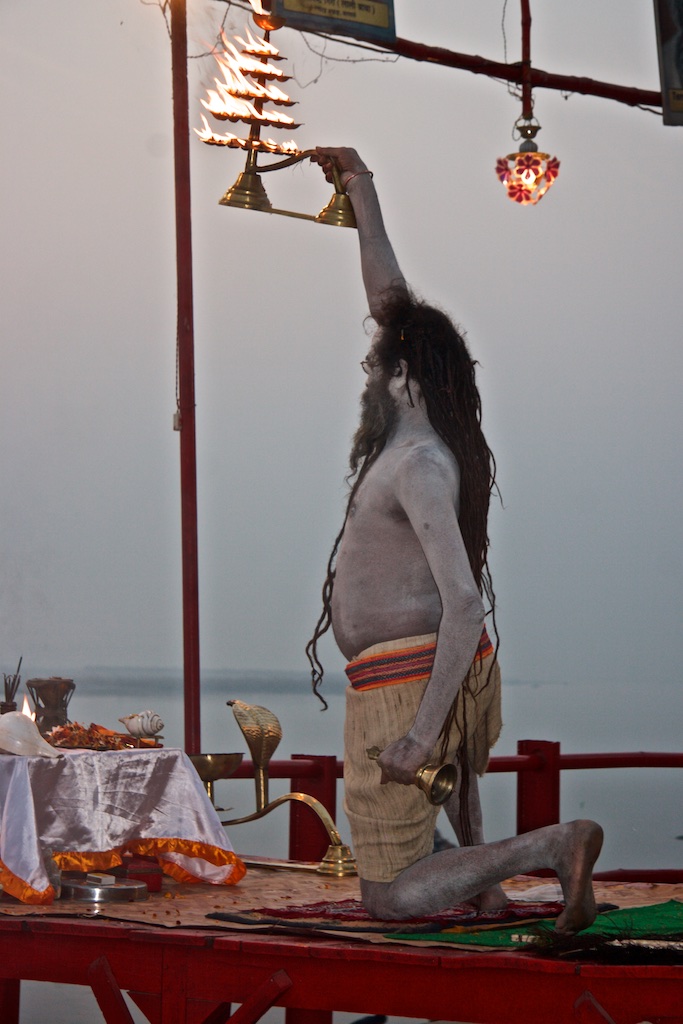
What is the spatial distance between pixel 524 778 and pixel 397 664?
9.25 ft

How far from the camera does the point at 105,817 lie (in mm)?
3980

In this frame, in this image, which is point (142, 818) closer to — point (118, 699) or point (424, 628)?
point (424, 628)

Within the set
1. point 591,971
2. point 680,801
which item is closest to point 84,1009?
point 591,971

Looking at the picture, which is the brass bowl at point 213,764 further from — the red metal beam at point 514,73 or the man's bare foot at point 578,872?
the red metal beam at point 514,73

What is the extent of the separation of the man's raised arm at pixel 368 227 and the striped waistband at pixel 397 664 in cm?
97

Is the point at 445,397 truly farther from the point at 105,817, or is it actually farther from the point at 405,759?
the point at 105,817

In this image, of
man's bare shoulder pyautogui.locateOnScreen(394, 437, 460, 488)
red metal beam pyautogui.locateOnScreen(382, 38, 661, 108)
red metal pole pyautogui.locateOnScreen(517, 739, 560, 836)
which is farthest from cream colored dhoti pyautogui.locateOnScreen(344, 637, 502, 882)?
red metal beam pyautogui.locateOnScreen(382, 38, 661, 108)

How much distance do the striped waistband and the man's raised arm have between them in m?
0.97

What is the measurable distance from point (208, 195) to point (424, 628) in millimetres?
7521

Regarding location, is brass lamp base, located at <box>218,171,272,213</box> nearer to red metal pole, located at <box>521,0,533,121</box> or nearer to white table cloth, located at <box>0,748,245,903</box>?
white table cloth, located at <box>0,748,245,903</box>

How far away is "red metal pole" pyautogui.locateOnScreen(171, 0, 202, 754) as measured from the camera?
19.5 ft

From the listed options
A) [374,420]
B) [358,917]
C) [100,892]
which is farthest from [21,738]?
[374,420]

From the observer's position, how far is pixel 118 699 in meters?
29.5

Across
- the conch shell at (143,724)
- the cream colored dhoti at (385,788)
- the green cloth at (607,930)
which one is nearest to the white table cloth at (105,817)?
the conch shell at (143,724)
